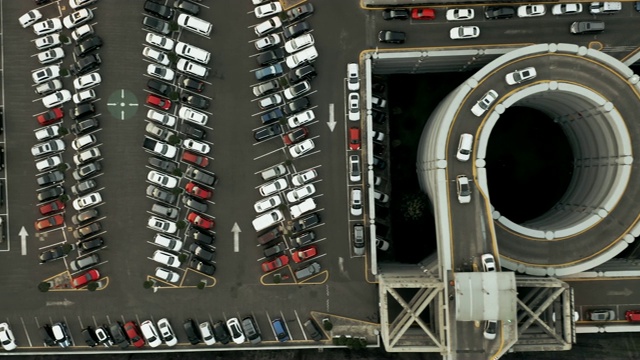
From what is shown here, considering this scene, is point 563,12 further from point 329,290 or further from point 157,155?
point 157,155

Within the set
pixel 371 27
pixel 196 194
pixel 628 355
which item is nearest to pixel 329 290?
pixel 196 194

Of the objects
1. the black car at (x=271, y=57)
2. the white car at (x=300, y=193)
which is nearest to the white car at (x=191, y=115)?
the black car at (x=271, y=57)

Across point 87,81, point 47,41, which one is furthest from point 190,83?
point 47,41

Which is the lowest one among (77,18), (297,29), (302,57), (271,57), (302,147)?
(302,147)

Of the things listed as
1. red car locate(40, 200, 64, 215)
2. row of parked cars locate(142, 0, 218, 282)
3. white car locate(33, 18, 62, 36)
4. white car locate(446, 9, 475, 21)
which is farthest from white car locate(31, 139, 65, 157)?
white car locate(446, 9, 475, 21)

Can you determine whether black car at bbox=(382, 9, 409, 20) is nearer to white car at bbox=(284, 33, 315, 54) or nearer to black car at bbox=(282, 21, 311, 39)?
white car at bbox=(284, 33, 315, 54)

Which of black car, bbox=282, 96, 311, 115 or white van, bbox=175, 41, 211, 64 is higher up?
white van, bbox=175, 41, 211, 64

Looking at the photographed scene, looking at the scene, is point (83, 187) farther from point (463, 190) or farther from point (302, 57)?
point (463, 190)
